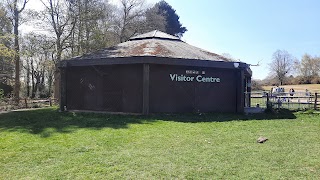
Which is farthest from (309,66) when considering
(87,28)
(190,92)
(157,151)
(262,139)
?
(157,151)

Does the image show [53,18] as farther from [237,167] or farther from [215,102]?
[237,167]

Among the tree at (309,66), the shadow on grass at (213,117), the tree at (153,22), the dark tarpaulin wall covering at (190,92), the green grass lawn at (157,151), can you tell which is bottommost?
the green grass lawn at (157,151)

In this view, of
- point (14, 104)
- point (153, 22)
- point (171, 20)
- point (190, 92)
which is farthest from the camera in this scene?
point (171, 20)

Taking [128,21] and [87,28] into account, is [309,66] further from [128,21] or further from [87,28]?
[87,28]

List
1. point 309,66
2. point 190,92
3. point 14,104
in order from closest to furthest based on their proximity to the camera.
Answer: point 190,92 → point 14,104 → point 309,66

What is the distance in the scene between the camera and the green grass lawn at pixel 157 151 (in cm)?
497

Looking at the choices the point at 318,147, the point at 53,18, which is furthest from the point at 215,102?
the point at 53,18

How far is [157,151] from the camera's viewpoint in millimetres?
6496

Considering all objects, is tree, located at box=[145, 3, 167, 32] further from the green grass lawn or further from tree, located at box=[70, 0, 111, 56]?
the green grass lawn

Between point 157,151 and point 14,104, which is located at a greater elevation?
point 14,104

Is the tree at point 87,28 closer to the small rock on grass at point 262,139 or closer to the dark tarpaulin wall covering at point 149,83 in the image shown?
the dark tarpaulin wall covering at point 149,83

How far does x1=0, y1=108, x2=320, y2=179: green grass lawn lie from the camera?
497 centimetres

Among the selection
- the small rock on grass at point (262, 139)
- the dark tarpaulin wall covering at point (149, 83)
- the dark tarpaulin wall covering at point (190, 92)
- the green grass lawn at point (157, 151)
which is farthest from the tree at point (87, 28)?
the small rock on grass at point (262, 139)

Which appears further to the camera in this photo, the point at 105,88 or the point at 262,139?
the point at 105,88
